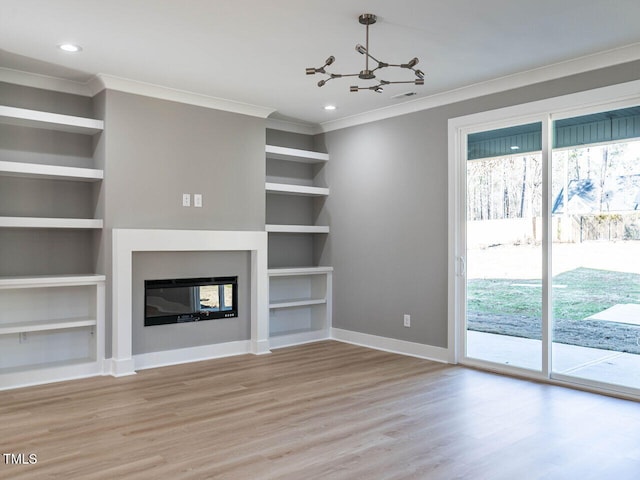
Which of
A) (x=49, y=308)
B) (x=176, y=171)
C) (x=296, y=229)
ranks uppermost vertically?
(x=176, y=171)

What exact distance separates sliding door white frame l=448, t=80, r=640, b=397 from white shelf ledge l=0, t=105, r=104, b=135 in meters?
3.29

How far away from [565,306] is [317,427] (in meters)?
2.35

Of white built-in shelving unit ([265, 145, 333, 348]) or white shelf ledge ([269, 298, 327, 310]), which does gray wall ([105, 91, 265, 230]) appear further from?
white shelf ledge ([269, 298, 327, 310])

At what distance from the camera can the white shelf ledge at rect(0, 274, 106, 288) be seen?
4.08 meters

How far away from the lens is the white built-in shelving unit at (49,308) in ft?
13.8

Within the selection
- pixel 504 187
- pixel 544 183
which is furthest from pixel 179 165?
pixel 544 183

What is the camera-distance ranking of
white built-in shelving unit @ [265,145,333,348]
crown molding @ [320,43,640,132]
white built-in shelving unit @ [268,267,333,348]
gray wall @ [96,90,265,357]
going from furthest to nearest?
white built-in shelving unit @ [268,267,333,348] < white built-in shelving unit @ [265,145,333,348] < gray wall @ [96,90,265,357] < crown molding @ [320,43,640,132]

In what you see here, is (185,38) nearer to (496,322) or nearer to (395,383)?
(395,383)

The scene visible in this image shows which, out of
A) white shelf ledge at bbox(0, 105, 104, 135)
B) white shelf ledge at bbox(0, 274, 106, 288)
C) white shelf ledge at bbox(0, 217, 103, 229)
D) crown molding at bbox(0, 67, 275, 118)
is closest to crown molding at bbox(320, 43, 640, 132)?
crown molding at bbox(0, 67, 275, 118)

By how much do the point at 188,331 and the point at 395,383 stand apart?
211 centimetres

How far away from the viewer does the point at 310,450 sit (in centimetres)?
295

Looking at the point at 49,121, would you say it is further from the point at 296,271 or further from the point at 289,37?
the point at 296,271

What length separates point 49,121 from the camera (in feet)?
14.2

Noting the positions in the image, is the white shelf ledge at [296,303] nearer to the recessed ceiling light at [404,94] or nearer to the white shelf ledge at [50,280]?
the white shelf ledge at [50,280]
